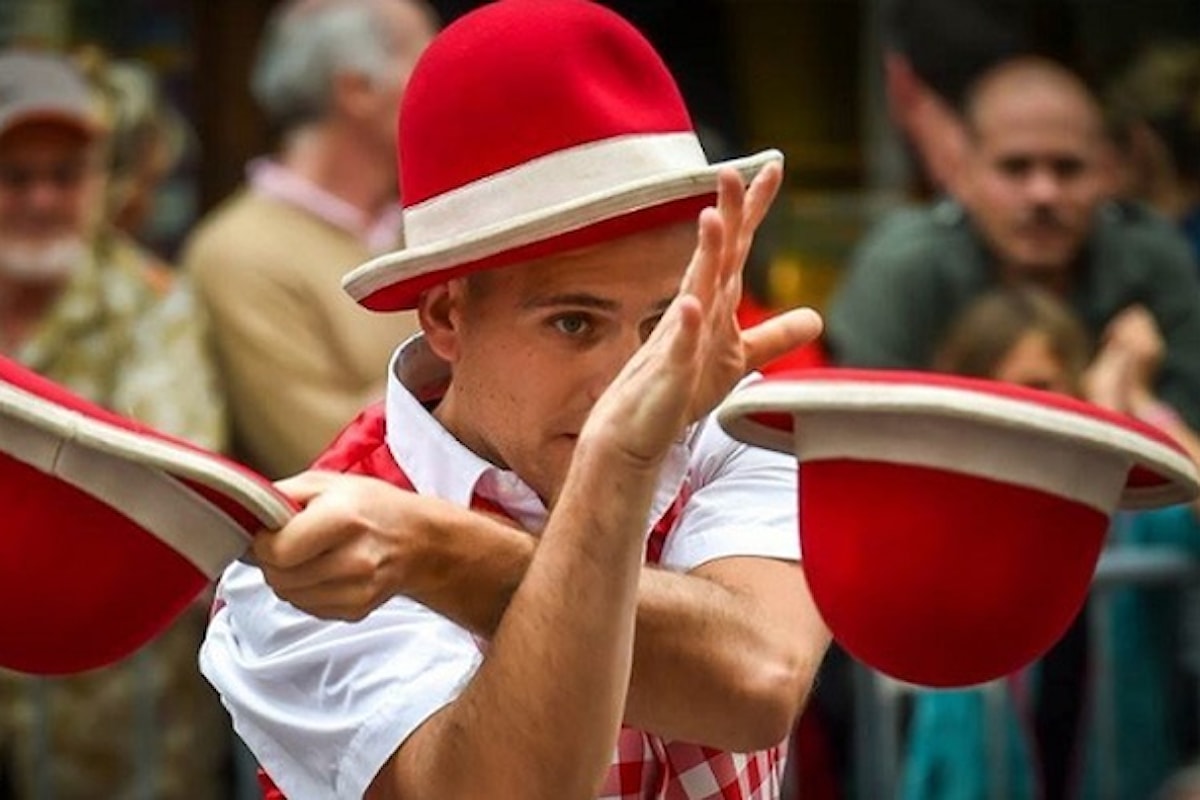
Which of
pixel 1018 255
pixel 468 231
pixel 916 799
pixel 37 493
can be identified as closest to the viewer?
pixel 37 493

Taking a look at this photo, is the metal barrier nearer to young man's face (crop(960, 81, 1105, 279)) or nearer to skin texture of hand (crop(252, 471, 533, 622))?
young man's face (crop(960, 81, 1105, 279))

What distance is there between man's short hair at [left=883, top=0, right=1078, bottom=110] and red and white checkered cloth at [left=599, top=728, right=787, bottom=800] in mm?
3445

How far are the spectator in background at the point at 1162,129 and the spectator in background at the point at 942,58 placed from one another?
0.27 meters

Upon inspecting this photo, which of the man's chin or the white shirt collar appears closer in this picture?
the white shirt collar

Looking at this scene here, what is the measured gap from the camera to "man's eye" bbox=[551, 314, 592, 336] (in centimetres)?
344

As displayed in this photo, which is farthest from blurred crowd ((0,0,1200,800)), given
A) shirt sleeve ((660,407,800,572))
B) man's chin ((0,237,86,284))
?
shirt sleeve ((660,407,800,572))

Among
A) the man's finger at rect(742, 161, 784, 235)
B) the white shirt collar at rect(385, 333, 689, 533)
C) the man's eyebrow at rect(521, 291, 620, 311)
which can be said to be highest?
the man's finger at rect(742, 161, 784, 235)

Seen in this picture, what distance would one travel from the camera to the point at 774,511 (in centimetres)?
361

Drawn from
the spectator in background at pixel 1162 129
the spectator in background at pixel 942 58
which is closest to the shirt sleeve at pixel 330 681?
the spectator in background at pixel 942 58

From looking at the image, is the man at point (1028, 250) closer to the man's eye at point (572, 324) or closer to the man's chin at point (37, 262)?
the man's chin at point (37, 262)

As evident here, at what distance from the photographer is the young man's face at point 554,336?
3.42m

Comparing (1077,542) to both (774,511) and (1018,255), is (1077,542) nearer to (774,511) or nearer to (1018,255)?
(774,511)

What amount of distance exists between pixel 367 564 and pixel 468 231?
0.59m

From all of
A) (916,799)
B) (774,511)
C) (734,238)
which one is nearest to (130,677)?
(916,799)
